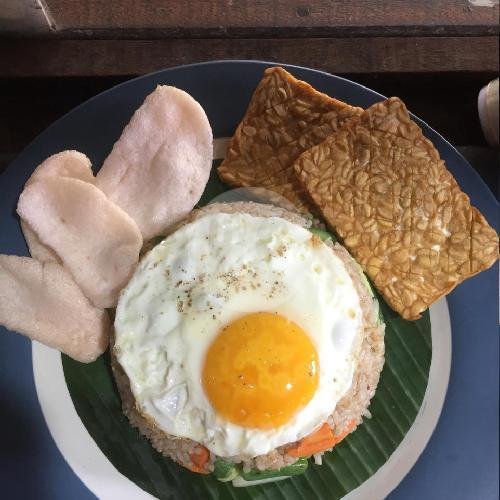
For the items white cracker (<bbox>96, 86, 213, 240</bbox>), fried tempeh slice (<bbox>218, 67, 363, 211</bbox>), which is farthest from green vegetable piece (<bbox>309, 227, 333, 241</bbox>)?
white cracker (<bbox>96, 86, 213, 240</bbox>)

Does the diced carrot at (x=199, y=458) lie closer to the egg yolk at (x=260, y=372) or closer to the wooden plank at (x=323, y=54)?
the egg yolk at (x=260, y=372)

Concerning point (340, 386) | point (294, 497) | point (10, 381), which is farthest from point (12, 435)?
point (340, 386)

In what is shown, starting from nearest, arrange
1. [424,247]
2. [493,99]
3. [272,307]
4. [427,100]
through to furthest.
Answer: [272,307] → [424,247] → [493,99] → [427,100]

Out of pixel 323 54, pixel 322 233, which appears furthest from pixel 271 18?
pixel 322 233

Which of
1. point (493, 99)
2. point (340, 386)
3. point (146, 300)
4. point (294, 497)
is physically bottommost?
point (294, 497)

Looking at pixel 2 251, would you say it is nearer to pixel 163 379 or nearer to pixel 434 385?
pixel 163 379
